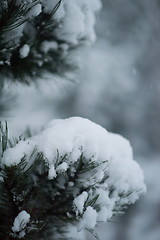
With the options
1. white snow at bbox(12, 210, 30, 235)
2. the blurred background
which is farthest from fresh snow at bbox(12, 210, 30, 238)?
the blurred background

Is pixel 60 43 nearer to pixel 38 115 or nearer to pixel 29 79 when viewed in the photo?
pixel 29 79

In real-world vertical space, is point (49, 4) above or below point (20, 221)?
above

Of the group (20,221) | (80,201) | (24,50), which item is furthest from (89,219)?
(24,50)

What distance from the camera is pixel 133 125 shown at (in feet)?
12.3

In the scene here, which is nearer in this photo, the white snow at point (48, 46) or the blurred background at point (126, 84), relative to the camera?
the white snow at point (48, 46)

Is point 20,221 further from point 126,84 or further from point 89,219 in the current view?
point 126,84

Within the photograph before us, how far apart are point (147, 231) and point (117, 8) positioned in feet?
8.90

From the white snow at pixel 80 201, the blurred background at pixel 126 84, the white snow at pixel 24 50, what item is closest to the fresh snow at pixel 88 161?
the white snow at pixel 80 201

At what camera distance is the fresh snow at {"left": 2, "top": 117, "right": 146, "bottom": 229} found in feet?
2.35

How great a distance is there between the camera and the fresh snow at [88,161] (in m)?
0.72

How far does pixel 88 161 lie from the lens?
0.74m

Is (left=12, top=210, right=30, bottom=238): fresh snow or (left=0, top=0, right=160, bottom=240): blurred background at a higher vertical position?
(left=0, top=0, right=160, bottom=240): blurred background

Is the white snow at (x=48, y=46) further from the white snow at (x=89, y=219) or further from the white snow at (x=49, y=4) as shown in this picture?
the white snow at (x=89, y=219)

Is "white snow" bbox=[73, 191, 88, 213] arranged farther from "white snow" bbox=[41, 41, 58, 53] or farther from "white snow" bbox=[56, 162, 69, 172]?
"white snow" bbox=[41, 41, 58, 53]
